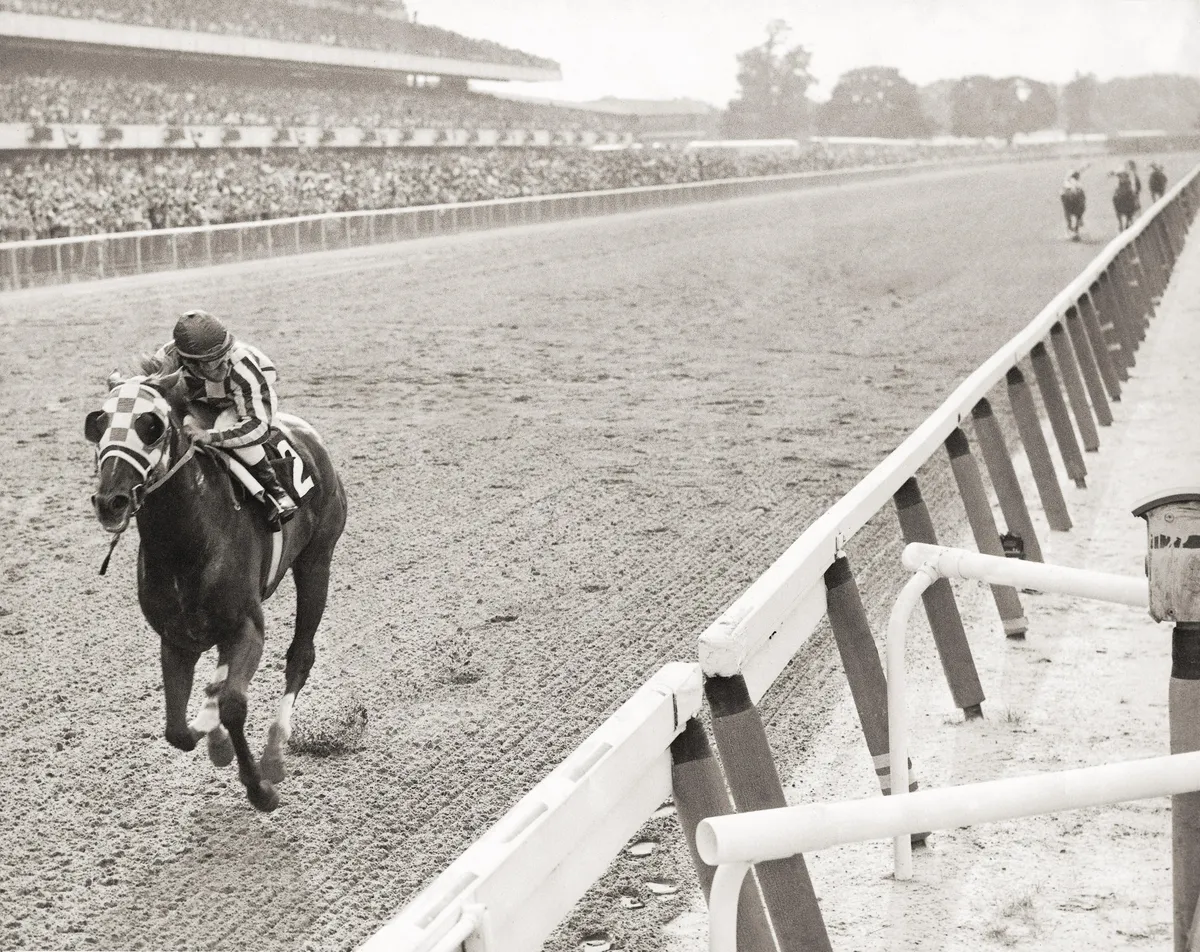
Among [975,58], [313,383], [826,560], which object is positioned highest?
[975,58]

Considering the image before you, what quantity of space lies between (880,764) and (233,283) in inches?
582

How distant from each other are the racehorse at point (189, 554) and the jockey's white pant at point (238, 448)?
0.22 ft

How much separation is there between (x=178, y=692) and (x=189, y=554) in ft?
1.30

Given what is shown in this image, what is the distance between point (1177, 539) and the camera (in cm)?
216

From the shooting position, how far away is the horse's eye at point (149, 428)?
3.49 meters

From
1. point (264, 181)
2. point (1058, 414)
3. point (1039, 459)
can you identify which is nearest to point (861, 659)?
point (1039, 459)

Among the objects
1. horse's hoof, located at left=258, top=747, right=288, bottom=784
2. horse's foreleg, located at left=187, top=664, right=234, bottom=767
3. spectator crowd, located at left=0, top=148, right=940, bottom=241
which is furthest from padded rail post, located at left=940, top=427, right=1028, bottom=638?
spectator crowd, located at left=0, top=148, right=940, bottom=241

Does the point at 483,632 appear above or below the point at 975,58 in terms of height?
below

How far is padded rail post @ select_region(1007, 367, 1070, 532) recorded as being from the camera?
6316mm

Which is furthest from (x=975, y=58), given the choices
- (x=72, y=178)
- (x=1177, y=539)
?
(x=1177, y=539)

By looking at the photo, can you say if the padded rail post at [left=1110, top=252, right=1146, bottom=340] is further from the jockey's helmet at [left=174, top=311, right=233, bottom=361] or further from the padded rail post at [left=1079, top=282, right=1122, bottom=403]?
the jockey's helmet at [left=174, top=311, right=233, bottom=361]

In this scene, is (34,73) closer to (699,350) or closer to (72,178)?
(72,178)

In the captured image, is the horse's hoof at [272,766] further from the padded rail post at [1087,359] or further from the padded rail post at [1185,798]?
the padded rail post at [1087,359]

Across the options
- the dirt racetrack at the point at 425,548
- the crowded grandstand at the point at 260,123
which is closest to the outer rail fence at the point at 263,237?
the dirt racetrack at the point at 425,548
